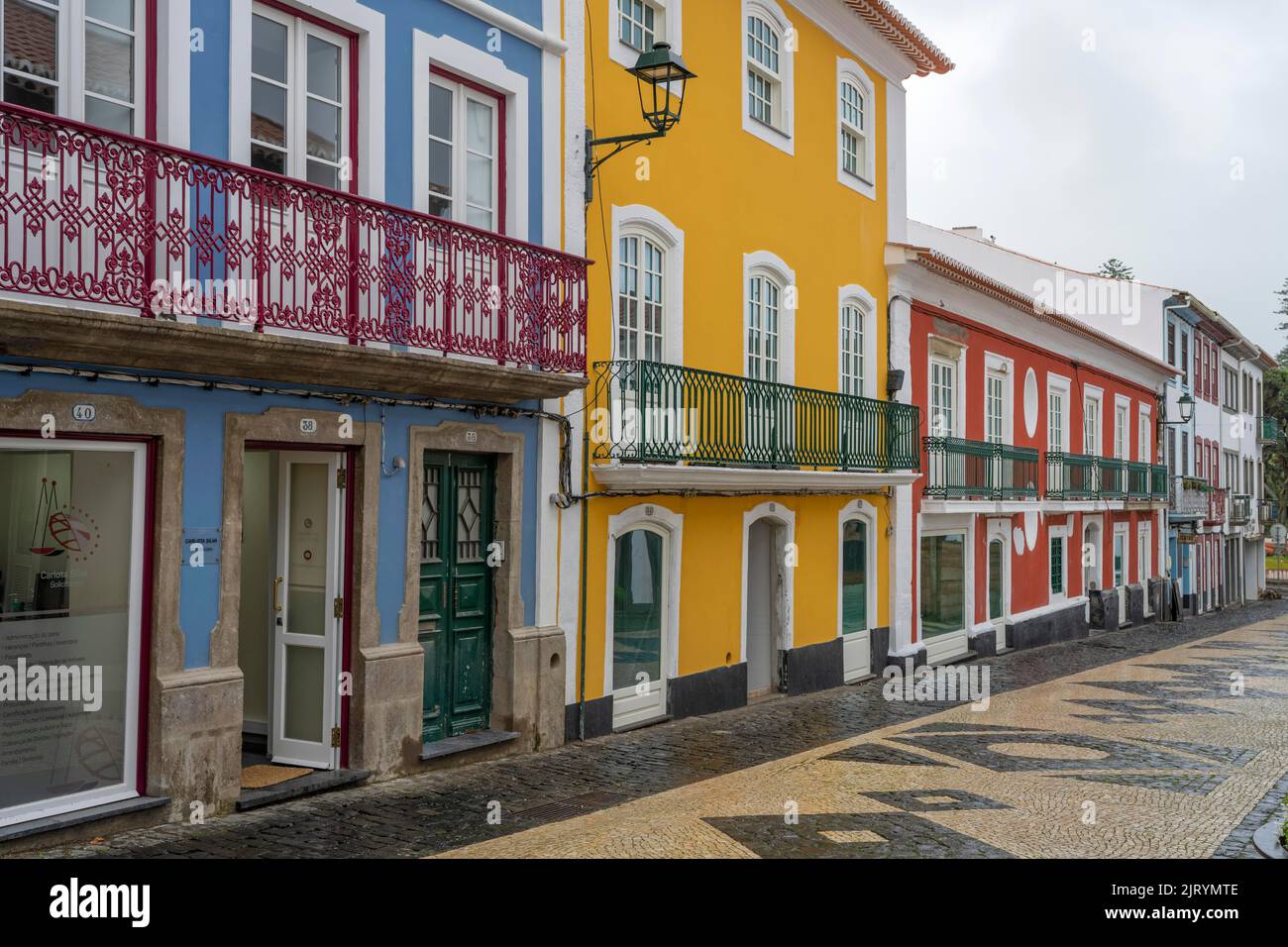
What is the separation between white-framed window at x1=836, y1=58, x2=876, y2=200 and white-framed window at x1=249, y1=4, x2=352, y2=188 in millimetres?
8867

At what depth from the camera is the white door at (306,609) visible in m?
8.94

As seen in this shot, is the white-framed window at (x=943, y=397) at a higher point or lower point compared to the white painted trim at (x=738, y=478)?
higher

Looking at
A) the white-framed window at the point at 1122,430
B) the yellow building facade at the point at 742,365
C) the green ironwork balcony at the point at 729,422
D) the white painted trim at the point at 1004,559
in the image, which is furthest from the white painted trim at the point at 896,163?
the white-framed window at the point at 1122,430

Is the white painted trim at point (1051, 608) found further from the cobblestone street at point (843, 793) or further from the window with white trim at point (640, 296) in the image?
the window with white trim at point (640, 296)

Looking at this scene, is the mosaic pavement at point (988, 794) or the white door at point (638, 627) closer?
the mosaic pavement at point (988, 794)

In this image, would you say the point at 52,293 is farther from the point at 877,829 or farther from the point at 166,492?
the point at 877,829

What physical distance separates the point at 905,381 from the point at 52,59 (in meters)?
12.8

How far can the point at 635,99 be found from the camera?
12.0 metres

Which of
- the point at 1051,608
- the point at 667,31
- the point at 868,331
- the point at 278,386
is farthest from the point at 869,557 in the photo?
the point at 278,386

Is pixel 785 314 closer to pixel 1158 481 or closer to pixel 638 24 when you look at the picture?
pixel 638 24

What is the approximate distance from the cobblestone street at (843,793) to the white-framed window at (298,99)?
4431mm

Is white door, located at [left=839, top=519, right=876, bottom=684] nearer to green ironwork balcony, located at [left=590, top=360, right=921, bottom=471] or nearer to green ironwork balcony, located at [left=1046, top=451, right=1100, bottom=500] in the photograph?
green ironwork balcony, located at [left=590, top=360, right=921, bottom=471]

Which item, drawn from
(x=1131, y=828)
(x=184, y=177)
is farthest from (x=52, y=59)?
(x=1131, y=828)

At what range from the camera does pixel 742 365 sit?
13.9 metres
